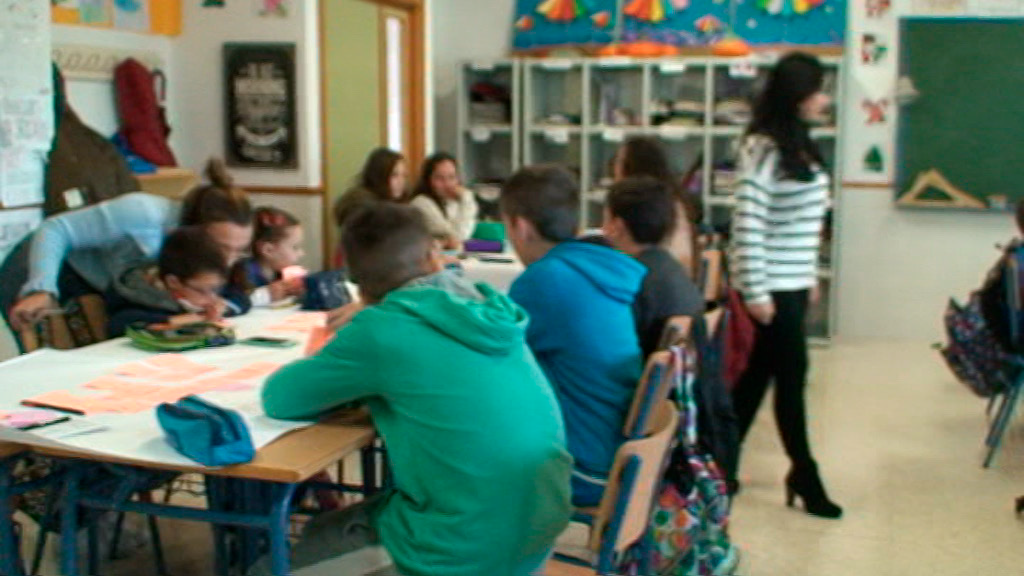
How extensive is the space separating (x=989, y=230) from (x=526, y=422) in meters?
5.39

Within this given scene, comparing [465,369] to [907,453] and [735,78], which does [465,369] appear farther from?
[735,78]

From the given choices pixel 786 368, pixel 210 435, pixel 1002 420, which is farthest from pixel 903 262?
pixel 210 435

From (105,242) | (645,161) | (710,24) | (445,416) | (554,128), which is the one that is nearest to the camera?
(445,416)

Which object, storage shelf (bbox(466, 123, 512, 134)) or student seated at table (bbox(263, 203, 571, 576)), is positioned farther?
storage shelf (bbox(466, 123, 512, 134))

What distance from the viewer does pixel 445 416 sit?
2.07m

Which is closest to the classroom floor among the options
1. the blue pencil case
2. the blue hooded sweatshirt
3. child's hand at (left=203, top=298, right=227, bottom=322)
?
child's hand at (left=203, top=298, right=227, bottom=322)

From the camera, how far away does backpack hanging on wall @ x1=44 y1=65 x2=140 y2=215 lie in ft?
14.9

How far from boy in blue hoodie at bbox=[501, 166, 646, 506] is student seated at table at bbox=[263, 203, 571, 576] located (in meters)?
0.44

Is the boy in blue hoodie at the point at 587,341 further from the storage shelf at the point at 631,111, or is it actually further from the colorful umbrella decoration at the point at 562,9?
the colorful umbrella decoration at the point at 562,9

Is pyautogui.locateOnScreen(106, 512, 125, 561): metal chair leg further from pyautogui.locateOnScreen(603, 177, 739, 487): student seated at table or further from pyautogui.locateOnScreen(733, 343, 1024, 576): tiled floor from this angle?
pyautogui.locateOnScreen(733, 343, 1024, 576): tiled floor

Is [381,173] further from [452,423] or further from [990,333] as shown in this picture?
[452,423]

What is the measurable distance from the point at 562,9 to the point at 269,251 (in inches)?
149

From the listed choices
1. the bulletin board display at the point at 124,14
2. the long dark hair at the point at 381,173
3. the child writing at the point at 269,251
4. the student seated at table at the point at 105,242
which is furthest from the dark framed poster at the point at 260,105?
the student seated at table at the point at 105,242

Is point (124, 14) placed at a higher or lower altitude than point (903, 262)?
higher
